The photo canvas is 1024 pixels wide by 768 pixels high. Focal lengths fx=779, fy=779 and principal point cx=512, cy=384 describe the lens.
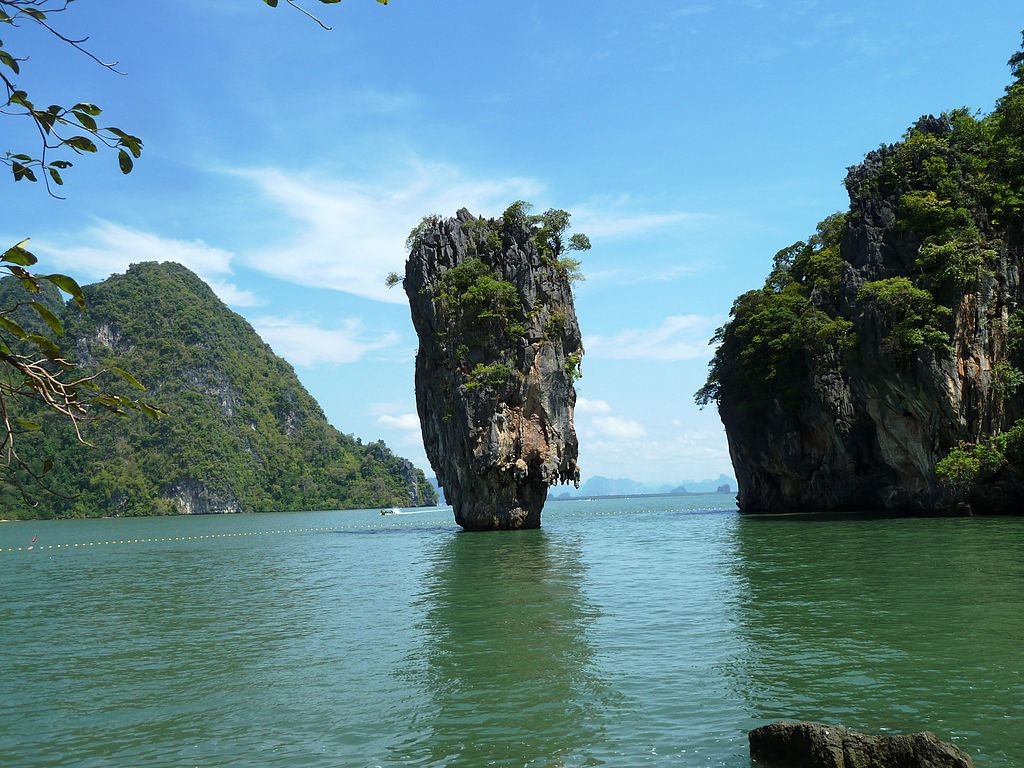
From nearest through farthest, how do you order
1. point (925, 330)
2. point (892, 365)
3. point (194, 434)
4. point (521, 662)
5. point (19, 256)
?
point (19, 256)
point (521, 662)
point (925, 330)
point (892, 365)
point (194, 434)

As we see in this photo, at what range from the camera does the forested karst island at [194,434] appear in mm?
112312

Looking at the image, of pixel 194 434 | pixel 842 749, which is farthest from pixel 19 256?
pixel 194 434

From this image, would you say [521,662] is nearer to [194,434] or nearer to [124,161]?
[124,161]

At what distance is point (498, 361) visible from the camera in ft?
128

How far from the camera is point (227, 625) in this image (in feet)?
47.5

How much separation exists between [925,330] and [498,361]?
19.2 metres

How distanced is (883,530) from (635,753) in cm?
2443

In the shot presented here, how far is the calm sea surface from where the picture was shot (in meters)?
7.46

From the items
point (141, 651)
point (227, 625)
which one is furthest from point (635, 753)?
point (227, 625)

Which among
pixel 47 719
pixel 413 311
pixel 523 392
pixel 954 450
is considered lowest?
pixel 47 719

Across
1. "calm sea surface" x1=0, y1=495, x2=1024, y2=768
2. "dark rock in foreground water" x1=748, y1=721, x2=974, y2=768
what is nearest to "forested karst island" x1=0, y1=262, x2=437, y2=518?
"calm sea surface" x1=0, y1=495, x2=1024, y2=768

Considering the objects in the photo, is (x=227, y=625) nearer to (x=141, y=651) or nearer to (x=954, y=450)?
(x=141, y=651)

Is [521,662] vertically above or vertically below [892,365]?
below

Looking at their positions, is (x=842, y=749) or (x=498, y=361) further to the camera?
(x=498, y=361)
